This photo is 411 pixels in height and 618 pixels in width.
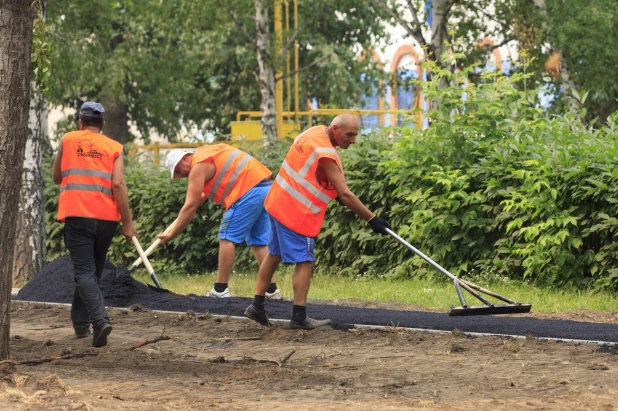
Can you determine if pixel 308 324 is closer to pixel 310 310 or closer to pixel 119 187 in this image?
pixel 310 310

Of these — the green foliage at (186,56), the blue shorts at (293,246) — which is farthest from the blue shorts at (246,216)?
the green foliage at (186,56)

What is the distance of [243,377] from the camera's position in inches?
271

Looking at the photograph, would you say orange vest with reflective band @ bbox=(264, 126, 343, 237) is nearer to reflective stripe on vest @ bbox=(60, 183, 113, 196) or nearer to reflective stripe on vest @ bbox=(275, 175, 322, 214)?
reflective stripe on vest @ bbox=(275, 175, 322, 214)

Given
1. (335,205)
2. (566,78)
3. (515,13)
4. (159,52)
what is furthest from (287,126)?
(335,205)

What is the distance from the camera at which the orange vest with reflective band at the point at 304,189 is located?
28.7 ft

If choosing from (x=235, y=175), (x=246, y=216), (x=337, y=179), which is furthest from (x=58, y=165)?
(x=246, y=216)

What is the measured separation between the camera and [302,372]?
7016 millimetres

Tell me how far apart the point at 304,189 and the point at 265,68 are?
13197 mm

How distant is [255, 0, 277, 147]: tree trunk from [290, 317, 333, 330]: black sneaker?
476 inches

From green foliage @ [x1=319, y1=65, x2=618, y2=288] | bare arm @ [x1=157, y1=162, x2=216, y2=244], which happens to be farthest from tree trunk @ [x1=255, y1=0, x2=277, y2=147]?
bare arm @ [x1=157, y1=162, x2=216, y2=244]

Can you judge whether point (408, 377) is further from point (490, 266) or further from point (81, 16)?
point (81, 16)

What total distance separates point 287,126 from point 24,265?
42.5ft

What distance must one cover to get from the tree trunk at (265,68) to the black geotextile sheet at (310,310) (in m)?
9.55

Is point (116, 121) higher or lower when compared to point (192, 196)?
higher
